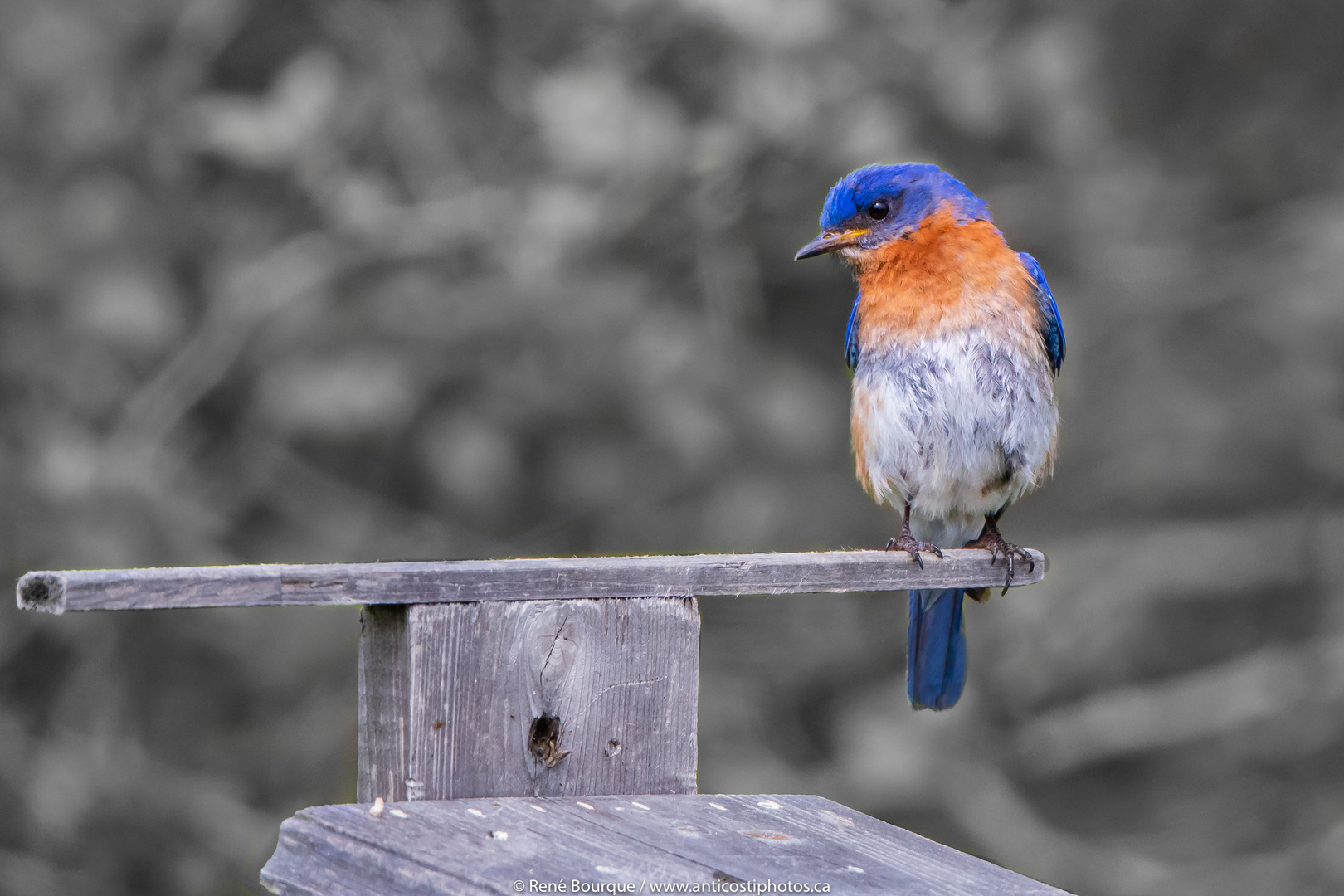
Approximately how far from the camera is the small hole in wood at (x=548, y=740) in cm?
208

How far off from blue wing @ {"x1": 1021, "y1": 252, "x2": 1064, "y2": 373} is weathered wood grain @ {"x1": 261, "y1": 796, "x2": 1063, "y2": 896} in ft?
6.50

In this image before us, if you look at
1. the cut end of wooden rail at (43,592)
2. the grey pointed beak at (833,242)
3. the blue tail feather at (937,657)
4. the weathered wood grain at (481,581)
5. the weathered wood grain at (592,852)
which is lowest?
the weathered wood grain at (592,852)

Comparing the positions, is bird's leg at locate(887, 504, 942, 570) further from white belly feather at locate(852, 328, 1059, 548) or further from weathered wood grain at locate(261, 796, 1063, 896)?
weathered wood grain at locate(261, 796, 1063, 896)

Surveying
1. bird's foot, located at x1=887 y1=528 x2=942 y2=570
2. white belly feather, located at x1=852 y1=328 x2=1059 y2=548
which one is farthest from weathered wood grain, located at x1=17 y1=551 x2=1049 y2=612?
white belly feather, located at x1=852 y1=328 x2=1059 y2=548

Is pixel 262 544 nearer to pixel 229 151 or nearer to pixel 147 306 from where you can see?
pixel 147 306

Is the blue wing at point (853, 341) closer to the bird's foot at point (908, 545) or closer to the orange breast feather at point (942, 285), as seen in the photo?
the orange breast feather at point (942, 285)

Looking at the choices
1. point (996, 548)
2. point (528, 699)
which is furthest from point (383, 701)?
point (996, 548)

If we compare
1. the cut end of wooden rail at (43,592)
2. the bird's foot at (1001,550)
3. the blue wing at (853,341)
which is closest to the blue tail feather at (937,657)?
the bird's foot at (1001,550)

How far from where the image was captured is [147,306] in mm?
4422

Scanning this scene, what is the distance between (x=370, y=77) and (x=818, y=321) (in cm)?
162

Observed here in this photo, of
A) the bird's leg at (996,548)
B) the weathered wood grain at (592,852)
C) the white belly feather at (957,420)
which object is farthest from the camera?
the white belly feather at (957,420)

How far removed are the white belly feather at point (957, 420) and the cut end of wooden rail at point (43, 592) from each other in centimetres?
228

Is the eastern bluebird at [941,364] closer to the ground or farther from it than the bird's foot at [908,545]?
farther from it

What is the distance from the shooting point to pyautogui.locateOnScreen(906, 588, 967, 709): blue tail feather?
12.1 feet
